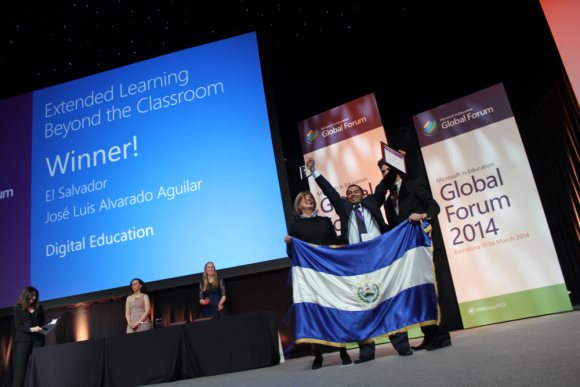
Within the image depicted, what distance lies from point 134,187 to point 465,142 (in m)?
4.23

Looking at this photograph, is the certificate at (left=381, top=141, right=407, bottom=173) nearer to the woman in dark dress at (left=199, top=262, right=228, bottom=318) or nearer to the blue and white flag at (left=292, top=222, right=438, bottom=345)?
the blue and white flag at (left=292, top=222, right=438, bottom=345)

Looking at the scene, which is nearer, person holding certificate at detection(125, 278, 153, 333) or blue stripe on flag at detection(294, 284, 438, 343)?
blue stripe on flag at detection(294, 284, 438, 343)

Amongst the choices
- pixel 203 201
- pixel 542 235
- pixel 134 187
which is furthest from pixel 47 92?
pixel 542 235

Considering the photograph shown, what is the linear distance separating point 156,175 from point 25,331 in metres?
2.22

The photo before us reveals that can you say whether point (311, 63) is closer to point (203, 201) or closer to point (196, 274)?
point (203, 201)

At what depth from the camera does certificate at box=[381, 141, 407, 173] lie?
136 inches

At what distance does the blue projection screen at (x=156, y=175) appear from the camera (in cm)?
559

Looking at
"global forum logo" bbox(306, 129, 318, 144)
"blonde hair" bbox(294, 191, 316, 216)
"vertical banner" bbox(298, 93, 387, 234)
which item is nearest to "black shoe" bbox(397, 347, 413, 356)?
"blonde hair" bbox(294, 191, 316, 216)

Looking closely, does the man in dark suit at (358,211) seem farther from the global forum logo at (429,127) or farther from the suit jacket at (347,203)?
the global forum logo at (429,127)

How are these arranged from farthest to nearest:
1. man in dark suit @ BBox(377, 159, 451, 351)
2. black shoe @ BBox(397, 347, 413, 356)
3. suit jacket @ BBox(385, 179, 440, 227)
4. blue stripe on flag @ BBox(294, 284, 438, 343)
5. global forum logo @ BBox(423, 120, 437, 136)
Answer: global forum logo @ BBox(423, 120, 437, 136) → suit jacket @ BBox(385, 179, 440, 227) → man in dark suit @ BBox(377, 159, 451, 351) → blue stripe on flag @ BBox(294, 284, 438, 343) → black shoe @ BBox(397, 347, 413, 356)

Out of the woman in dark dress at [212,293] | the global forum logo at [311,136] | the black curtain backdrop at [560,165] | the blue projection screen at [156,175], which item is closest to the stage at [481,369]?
the woman in dark dress at [212,293]

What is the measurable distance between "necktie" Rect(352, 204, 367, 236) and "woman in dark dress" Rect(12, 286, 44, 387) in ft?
11.2

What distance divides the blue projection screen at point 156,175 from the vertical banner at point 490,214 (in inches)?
87.4

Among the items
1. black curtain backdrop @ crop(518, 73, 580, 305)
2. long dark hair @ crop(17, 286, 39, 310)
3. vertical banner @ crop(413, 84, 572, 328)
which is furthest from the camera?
black curtain backdrop @ crop(518, 73, 580, 305)
